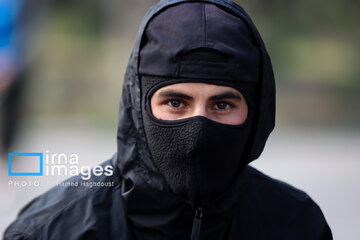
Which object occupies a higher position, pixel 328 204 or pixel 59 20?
pixel 59 20

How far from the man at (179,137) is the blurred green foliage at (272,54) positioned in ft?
26.8

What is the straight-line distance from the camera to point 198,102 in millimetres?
2379

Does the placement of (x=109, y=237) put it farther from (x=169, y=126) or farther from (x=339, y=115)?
(x=339, y=115)

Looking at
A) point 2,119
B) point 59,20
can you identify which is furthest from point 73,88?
point 2,119

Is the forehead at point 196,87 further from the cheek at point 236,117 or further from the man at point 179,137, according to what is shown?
the cheek at point 236,117

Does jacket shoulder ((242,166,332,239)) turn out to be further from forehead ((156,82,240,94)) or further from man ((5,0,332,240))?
forehead ((156,82,240,94))

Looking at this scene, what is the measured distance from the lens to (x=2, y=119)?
20.9ft

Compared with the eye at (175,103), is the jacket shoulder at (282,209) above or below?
below

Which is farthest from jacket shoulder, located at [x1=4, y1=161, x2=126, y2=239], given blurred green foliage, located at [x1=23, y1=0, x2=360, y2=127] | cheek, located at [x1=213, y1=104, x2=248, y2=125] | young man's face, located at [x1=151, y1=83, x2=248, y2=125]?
blurred green foliage, located at [x1=23, y1=0, x2=360, y2=127]

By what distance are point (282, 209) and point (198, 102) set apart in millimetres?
730

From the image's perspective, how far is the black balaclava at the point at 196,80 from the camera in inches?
93.3

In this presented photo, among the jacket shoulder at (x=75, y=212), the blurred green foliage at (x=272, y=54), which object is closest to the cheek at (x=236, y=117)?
the jacket shoulder at (x=75, y=212)

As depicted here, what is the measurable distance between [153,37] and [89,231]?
86cm

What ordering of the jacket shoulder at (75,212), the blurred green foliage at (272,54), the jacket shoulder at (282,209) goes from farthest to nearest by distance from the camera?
the blurred green foliage at (272,54) → the jacket shoulder at (282,209) → the jacket shoulder at (75,212)
